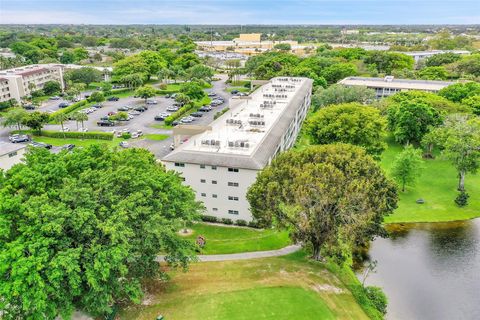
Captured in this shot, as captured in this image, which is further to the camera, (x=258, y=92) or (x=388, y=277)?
(x=258, y=92)

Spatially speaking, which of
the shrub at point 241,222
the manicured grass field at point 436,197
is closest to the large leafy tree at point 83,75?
the manicured grass field at point 436,197

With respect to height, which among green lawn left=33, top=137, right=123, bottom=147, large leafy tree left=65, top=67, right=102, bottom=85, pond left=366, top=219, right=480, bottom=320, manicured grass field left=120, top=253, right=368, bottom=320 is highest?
large leafy tree left=65, top=67, right=102, bottom=85

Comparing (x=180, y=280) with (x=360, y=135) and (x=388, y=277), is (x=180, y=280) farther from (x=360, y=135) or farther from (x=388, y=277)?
(x=360, y=135)

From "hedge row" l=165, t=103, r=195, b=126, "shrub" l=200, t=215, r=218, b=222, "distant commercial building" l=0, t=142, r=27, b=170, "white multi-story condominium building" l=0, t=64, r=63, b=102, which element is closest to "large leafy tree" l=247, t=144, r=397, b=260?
"shrub" l=200, t=215, r=218, b=222

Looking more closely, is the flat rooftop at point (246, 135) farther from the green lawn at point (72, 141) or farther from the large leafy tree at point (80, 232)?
the green lawn at point (72, 141)

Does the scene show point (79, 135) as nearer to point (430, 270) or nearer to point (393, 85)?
point (430, 270)

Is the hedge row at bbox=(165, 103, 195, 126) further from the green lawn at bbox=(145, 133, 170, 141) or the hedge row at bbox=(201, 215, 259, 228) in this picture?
the hedge row at bbox=(201, 215, 259, 228)

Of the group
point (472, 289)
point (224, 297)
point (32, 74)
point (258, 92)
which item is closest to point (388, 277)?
point (472, 289)

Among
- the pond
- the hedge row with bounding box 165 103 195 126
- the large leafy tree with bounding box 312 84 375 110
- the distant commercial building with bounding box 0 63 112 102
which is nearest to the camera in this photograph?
the pond
